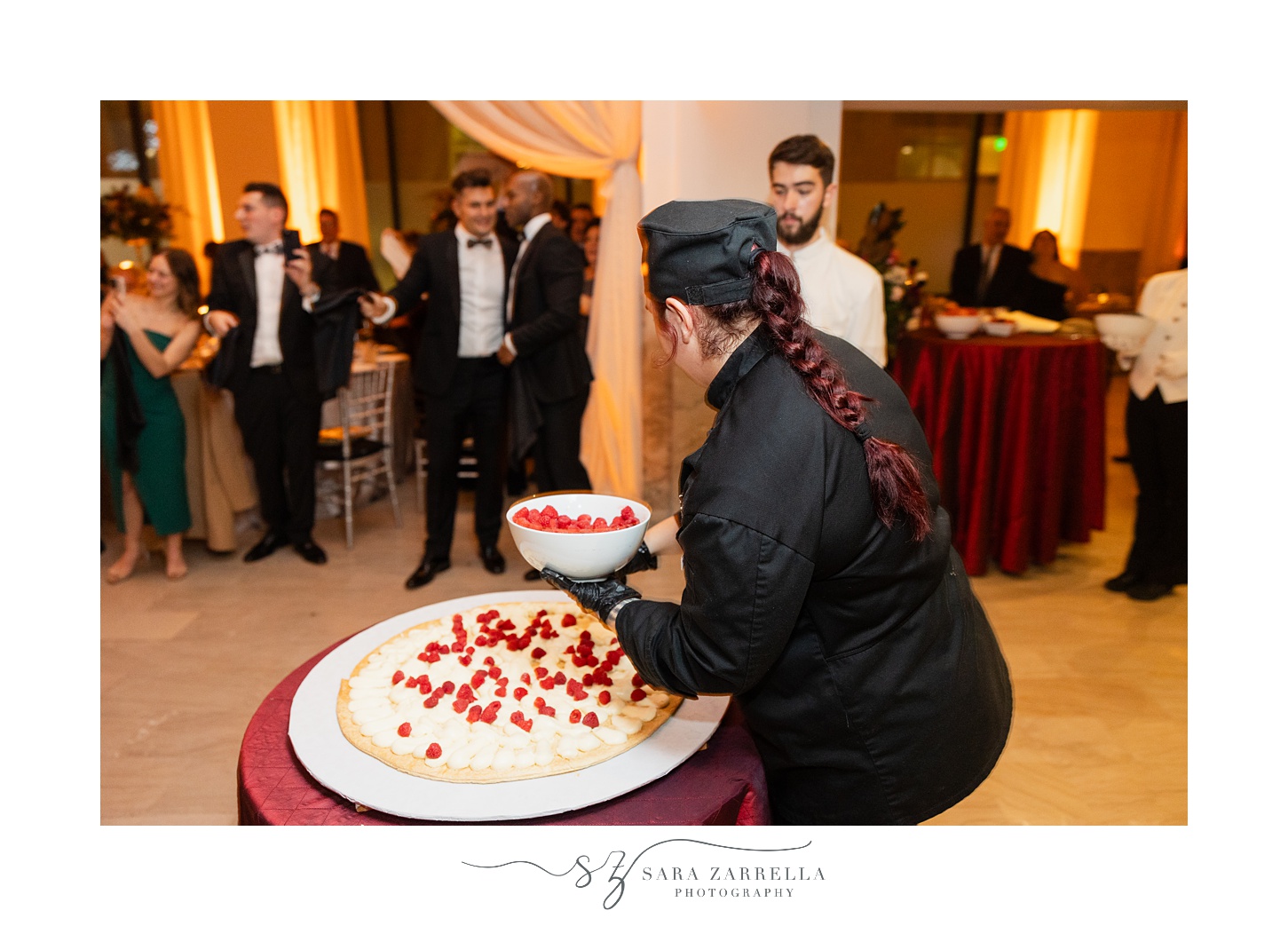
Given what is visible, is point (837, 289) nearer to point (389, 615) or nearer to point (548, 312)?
point (548, 312)

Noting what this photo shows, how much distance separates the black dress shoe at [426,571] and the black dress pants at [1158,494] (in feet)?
9.88

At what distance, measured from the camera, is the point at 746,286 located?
1.12 meters

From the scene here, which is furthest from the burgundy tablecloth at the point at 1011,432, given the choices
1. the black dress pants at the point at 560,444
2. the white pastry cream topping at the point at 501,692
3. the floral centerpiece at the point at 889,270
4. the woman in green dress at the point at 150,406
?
the woman in green dress at the point at 150,406

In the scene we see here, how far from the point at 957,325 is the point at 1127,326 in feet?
2.19

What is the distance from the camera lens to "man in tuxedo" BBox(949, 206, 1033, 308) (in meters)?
5.56

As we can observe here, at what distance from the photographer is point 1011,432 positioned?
3738 mm

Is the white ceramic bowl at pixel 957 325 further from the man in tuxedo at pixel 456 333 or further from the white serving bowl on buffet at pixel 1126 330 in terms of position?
the man in tuxedo at pixel 456 333

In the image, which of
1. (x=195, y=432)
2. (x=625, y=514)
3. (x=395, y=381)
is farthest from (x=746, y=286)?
(x=395, y=381)

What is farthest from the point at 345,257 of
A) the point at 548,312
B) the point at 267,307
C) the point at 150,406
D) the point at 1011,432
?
the point at 1011,432

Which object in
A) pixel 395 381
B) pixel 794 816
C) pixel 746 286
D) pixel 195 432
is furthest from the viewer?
pixel 395 381

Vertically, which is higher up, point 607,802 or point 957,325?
point 957,325

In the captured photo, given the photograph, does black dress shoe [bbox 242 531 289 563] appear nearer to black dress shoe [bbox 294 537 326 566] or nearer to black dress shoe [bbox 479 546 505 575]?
black dress shoe [bbox 294 537 326 566]
